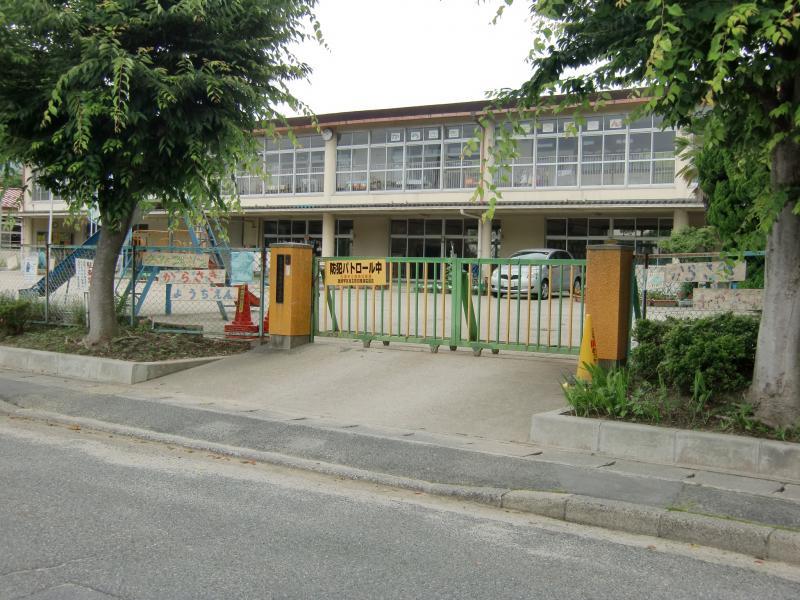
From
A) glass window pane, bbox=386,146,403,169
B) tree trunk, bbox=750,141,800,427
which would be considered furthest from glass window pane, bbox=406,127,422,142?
tree trunk, bbox=750,141,800,427

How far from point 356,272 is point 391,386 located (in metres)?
2.65

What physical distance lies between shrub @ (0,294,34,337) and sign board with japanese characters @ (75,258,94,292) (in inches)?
39.0

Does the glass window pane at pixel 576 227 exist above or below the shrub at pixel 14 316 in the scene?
above

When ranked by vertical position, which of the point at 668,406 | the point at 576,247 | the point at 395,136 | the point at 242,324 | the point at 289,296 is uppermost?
the point at 395,136

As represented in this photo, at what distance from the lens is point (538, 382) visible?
31.7 ft

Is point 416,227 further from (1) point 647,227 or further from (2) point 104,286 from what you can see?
(2) point 104,286

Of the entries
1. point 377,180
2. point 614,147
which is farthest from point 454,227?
point 614,147

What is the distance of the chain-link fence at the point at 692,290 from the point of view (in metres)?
9.00

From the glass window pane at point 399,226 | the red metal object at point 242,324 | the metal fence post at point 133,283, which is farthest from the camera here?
the glass window pane at point 399,226

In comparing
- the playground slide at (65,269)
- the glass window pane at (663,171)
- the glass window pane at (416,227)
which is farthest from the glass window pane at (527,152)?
the playground slide at (65,269)

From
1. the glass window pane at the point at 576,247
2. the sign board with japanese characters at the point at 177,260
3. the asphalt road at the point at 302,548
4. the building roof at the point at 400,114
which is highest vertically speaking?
the building roof at the point at 400,114

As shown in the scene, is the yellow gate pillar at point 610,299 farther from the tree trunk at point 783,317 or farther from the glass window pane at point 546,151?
the glass window pane at point 546,151

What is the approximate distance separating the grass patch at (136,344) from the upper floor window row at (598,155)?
18.0m

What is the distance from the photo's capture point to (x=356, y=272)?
12.1 m
